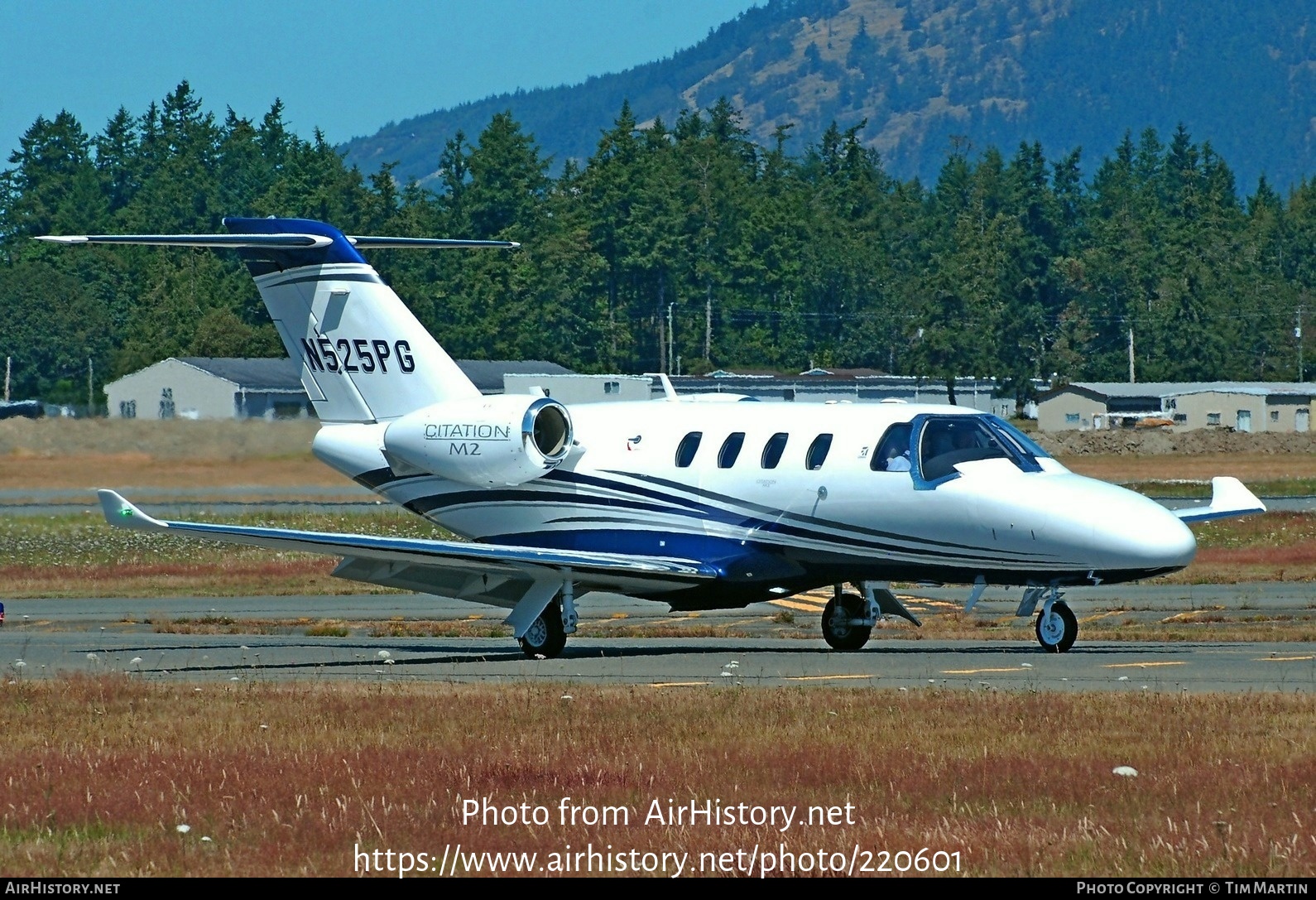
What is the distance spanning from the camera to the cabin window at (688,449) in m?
25.6

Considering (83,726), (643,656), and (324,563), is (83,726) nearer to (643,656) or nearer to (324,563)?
(643,656)

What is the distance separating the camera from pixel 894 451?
24141 millimetres

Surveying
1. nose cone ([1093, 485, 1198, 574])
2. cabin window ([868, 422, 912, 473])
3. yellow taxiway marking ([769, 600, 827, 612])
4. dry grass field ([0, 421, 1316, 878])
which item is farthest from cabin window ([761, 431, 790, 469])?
yellow taxiway marking ([769, 600, 827, 612])

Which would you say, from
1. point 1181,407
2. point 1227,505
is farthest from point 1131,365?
point 1227,505

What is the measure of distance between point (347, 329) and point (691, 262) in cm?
12855

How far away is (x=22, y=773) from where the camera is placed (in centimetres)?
1451

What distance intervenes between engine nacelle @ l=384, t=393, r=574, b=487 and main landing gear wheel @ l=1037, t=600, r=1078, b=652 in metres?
6.53

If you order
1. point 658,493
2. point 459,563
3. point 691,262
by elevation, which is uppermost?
point 691,262

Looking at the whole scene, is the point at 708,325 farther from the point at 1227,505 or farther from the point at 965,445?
the point at 965,445

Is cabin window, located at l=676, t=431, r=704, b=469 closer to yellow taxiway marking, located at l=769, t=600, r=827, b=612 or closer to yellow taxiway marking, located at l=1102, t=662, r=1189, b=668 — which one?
yellow taxiway marking, located at l=1102, t=662, r=1189, b=668

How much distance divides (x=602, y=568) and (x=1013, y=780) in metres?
11.4

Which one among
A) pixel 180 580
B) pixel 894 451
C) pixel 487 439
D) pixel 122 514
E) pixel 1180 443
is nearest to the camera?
pixel 122 514

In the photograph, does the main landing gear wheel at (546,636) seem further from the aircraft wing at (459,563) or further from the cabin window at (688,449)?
the cabin window at (688,449)

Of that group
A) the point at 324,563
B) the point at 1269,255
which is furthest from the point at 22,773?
the point at 1269,255
